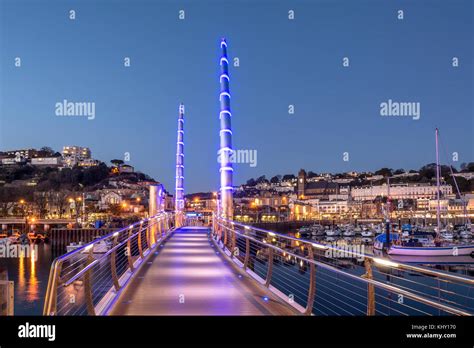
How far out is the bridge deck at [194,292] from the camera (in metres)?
8.01

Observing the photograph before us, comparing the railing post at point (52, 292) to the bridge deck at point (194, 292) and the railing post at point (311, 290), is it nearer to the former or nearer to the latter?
the bridge deck at point (194, 292)

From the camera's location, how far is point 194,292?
951cm

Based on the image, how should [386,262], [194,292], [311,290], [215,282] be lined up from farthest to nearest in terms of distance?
1. [215,282]
2. [194,292]
3. [311,290]
4. [386,262]

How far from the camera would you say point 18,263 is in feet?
173

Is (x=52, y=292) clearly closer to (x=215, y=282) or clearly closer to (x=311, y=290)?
(x=311, y=290)

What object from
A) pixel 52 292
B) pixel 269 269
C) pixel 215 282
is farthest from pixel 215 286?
pixel 52 292

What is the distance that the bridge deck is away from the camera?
315 inches

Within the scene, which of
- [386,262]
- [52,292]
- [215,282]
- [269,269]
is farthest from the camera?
[215,282]

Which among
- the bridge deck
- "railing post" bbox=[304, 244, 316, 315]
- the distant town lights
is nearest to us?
the distant town lights

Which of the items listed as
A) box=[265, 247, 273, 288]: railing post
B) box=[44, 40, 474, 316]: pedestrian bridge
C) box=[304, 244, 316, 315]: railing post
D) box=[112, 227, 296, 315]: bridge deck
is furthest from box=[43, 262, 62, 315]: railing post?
box=[265, 247, 273, 288]: railing post

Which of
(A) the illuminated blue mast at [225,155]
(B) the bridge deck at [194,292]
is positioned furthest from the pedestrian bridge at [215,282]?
(A) the illuminated blue mast at [225,155]

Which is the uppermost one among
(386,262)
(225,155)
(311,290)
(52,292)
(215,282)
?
(225,155)

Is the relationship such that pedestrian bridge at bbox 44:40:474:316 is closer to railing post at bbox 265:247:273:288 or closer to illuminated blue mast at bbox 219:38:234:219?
railing post at bbox 265:247:273:288
